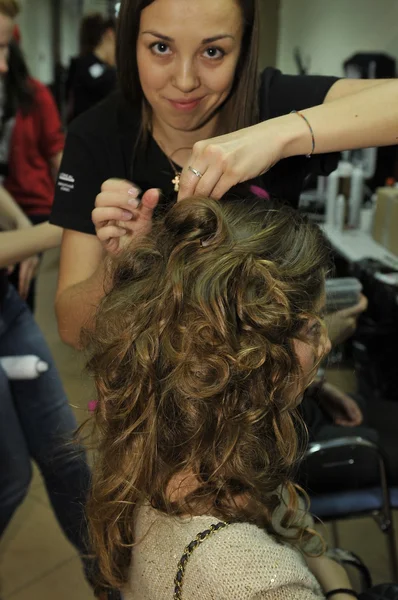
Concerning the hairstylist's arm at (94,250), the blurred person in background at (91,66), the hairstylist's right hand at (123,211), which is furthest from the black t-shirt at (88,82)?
the hairstylist's right hand at (123,211)

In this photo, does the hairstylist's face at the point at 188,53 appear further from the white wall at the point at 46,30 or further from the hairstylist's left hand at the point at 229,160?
the white wall at the point at 46,30

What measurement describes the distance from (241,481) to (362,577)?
0.53 m

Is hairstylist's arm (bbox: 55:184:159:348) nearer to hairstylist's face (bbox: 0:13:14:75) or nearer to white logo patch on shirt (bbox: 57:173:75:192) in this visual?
white logo patch on shirt (bbox: 57:173:75:192)

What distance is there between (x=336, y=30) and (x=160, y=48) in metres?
0.75

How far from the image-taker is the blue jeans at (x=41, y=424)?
1304 mm

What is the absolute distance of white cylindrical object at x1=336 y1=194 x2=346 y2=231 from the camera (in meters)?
2.18

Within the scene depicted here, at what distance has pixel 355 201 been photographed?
2.19 metres

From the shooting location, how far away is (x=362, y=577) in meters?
1.15

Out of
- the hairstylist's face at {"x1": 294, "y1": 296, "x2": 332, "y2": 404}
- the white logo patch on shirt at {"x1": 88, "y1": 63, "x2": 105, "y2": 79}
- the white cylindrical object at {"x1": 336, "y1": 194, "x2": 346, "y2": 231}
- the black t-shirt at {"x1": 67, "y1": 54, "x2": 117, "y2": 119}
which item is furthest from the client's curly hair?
the white cylindrical object at {"x1": 336, "y1": 194, "x2": 346, "y2": 231}

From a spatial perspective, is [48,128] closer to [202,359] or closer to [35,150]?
[35,150]

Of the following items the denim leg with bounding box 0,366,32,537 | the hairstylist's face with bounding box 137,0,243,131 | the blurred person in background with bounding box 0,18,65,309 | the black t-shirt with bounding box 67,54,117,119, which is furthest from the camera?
the black t-shirt with bounding box 67,54,117,119

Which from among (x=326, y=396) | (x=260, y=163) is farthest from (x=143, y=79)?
(x=326, y=396)

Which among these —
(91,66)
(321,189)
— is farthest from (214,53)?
(321,189)

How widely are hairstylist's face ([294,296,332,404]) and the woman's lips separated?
33 cm
